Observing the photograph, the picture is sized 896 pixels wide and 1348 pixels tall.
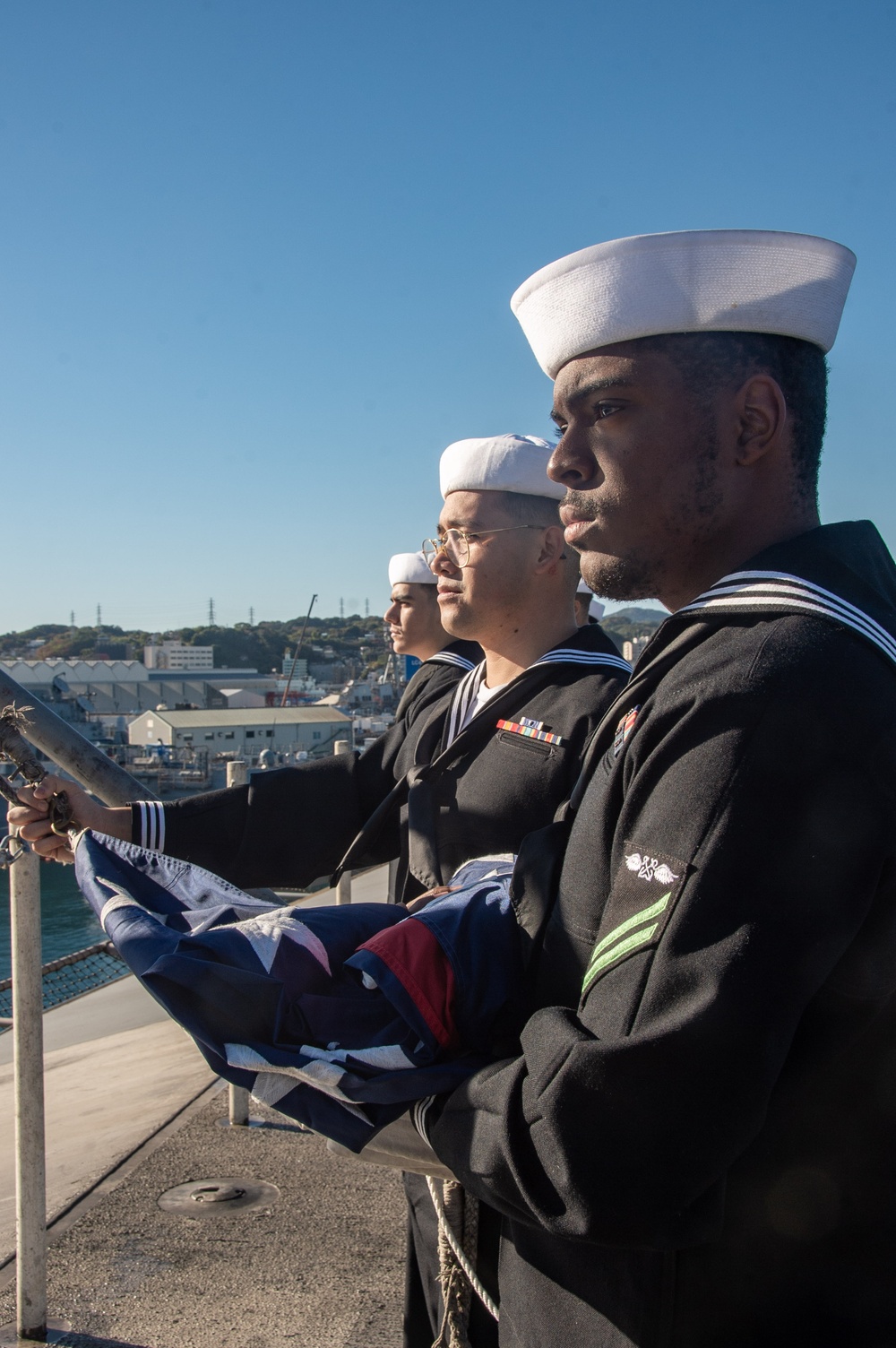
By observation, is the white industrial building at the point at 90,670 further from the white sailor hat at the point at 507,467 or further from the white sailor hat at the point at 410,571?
the white sailor hat at the point at 507,467

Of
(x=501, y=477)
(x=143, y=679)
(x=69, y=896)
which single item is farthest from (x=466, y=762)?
(x=143, y=679)

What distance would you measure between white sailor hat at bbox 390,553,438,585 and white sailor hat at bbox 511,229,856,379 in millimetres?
3464

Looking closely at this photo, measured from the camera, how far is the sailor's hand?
2518 mm

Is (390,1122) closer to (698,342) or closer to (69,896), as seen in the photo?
(698,342)

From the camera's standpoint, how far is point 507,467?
278 cm

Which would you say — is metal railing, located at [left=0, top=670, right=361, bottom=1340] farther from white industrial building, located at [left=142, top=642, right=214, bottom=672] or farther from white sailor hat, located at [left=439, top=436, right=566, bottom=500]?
white industrial building, located at [left=142, top=642, right=214, bottom=672]

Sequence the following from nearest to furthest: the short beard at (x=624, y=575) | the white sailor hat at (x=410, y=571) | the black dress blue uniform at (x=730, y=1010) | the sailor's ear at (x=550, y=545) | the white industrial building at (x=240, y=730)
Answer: the black dress blue uniform at (x=730, y=1010) → the short beard at (x=624, y=575) → the sailor's ear at (x=550, y=545) → the white sailor hat at (x=410, y=571) → the white industrial building at (x=240, y=730)

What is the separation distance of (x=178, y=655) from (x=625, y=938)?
124 metres

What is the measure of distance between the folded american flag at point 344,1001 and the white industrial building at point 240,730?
51.1 m

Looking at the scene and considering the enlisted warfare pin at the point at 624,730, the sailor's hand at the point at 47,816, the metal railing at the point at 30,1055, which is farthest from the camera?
the metal railing at the point at 30,1055

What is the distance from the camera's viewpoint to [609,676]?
2.44m

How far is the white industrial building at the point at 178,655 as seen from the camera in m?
116

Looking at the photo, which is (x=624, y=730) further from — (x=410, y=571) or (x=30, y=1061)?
(x=410, y=571)

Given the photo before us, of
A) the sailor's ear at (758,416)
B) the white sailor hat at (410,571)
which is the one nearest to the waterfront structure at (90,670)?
the white sailor hat at (410,571)
